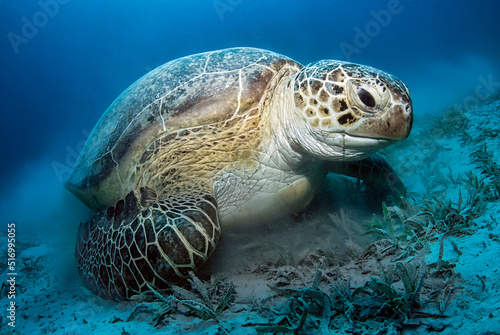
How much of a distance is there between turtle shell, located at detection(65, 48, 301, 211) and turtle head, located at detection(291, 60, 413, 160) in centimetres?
61

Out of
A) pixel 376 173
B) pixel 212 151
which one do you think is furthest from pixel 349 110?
pixel 376 173

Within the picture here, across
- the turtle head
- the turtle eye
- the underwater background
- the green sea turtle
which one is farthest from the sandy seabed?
the turtle eye

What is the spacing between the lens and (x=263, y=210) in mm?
2650

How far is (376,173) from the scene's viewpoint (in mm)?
3146

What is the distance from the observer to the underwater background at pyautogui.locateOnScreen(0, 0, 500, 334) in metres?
3.80

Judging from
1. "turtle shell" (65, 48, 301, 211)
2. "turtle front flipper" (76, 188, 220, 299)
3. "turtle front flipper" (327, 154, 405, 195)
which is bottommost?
"turtle front flipper" (327, 154, 405, 195)

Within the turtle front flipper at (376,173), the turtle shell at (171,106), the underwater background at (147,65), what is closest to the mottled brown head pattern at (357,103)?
the turtle shell at (171,106)

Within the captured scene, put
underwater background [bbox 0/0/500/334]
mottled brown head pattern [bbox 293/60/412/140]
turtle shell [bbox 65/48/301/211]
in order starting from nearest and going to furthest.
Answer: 1. mottled brown head pattern [bbox 293/60/412/140]
2. turtle shell [bbox 65/48/301/211]
3. underwater background [bbox 0/0/500/334]

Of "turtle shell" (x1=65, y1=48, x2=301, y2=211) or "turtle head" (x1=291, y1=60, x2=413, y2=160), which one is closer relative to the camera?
"turtle head" (x1=291, y1=60, x2=413, y2=160)

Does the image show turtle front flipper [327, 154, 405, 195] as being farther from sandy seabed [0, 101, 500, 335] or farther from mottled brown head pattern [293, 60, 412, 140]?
mottled brown head pattern [293, 60, 412, 140]

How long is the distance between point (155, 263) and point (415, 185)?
132 inches

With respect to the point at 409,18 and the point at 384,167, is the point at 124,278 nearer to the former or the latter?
the point at 384,167

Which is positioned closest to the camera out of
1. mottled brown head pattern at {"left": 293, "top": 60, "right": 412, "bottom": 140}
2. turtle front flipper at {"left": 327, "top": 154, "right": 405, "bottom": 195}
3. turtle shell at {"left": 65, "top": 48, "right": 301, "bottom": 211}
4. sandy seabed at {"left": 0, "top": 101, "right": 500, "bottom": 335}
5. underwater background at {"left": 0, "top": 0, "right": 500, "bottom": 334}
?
sandy seabed at {"left": 0, "top": 101, "right": 500, "bottom": 335}

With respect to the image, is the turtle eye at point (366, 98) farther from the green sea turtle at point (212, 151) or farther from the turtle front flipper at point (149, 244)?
the turtle front flipper at point (149, 244)
